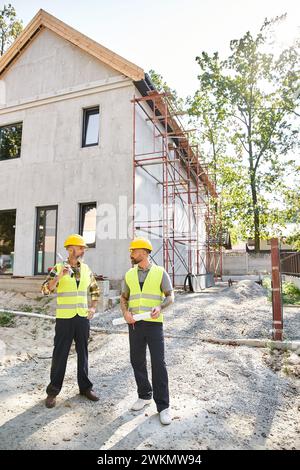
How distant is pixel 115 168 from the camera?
35.3ft

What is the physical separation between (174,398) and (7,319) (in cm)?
563

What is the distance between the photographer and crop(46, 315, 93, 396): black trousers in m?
3.86

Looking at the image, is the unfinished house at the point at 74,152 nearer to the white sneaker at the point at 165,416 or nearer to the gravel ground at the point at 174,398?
the gravel ground at the point at 174,398

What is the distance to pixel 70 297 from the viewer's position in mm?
3992

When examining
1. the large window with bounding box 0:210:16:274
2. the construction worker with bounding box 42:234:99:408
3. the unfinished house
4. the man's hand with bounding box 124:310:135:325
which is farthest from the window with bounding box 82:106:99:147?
the man's hand with bounding box 124:310:135:325

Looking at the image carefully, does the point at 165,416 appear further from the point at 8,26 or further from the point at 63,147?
the point at 8,26

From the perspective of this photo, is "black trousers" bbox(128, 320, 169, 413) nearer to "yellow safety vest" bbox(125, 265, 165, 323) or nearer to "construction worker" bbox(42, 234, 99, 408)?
"yellow safety vest" bbox(125, 265, 165, 323)

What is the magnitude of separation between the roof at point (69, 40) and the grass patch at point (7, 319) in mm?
8003

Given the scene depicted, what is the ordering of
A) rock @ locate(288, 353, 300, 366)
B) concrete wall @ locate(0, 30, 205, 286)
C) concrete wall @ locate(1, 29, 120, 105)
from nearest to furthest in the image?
rock @ locate(288, 353, 300, 366)
concrete wall @ locate(0, 30, 205, 286)
concrete wall @ locate(1, 29, 120, 105)

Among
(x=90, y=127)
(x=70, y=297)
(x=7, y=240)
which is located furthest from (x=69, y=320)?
(x=7, y=240)

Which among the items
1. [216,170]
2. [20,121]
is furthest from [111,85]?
[216,170]

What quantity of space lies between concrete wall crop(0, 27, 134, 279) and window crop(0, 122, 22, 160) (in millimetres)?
334

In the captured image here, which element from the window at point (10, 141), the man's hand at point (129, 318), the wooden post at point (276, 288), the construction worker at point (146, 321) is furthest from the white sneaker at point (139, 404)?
the window at point (10, 141)
